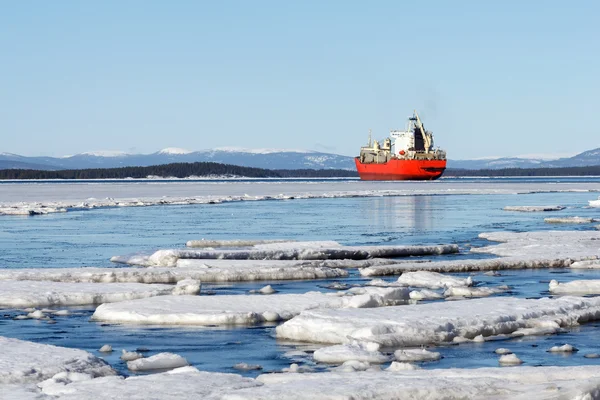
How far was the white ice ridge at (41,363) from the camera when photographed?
6.91 m

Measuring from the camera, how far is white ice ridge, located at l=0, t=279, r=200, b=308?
1113cm

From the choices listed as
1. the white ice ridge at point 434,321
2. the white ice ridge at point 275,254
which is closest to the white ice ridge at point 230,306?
the white ice ridge at point 434,321

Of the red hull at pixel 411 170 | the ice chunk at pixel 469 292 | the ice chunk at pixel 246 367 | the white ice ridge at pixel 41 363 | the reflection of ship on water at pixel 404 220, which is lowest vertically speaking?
the reflection of ship on water at pixel 404 220

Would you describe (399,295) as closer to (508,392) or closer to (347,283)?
(347,283)

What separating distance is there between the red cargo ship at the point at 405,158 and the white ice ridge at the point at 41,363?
9195cm

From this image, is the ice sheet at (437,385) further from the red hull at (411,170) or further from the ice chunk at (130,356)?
the red hull at (411,170)

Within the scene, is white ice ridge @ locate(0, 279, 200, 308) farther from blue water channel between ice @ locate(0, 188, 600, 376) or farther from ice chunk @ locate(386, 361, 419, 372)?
ice chunk @ locate(386, 361, 419, 372)

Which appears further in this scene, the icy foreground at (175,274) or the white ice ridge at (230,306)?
the icy foreground at (175,274)

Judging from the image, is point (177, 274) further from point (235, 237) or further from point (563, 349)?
point (235, 237)

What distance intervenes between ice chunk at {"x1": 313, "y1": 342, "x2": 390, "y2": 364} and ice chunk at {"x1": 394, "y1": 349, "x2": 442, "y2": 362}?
→ 0.11 meters

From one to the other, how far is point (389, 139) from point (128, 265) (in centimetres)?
9323

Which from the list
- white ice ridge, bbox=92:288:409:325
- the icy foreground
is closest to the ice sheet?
white ice ridge, bbox=92:288:409:325

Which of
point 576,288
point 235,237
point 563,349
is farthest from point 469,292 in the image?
point 235,237

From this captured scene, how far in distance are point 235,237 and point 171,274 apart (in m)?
7.72
